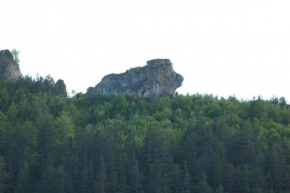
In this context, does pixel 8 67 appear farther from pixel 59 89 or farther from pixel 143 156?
pixel 143 156

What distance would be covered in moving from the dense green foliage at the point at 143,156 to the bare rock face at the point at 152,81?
535 inches

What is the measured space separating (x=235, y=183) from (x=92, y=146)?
15920 mm

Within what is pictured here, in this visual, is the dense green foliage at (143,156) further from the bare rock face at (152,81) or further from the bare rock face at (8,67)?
the bare rock face at (8,67)

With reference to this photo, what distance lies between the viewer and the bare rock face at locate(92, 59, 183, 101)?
117 metres

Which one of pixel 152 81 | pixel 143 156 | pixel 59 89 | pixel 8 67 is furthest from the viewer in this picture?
pixel 8 67

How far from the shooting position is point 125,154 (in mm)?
86500

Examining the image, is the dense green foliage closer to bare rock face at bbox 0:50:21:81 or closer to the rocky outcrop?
the rocky outcrop

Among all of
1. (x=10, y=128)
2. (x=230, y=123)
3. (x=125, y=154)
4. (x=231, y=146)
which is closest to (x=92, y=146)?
(x=125, y=154)

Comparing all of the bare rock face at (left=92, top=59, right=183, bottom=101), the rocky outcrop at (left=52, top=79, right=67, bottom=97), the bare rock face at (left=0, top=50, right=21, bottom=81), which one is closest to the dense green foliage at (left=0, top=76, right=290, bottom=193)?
the bare rock face at (left=92, top=59, right=183, bottom=101)

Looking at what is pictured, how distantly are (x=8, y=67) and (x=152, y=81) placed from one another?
24.8 metres

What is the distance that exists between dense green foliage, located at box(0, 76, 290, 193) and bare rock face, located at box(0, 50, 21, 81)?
75.1 ft

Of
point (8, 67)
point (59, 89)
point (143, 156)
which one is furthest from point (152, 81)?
point (143, 156)

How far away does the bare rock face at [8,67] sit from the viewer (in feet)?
415

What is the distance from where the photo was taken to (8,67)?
12781cm
